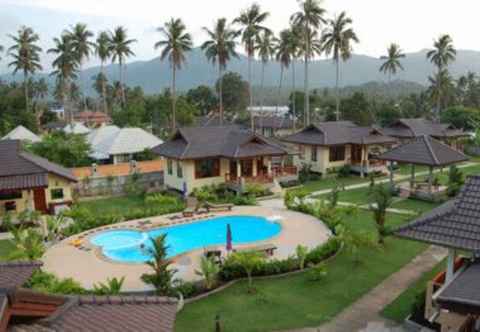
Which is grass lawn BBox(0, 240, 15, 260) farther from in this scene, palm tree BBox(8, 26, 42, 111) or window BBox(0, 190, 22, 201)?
palm tree BBox(8, 26, 42, 111)

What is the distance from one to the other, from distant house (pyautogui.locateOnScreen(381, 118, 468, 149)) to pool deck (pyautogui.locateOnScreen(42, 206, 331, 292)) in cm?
2303

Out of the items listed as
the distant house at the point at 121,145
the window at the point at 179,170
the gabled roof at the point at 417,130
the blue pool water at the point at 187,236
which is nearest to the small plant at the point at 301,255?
the blue pool water at the point at 187,236

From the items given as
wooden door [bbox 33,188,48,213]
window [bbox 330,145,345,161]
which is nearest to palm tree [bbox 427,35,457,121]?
window [bbox 330,145,345,161]

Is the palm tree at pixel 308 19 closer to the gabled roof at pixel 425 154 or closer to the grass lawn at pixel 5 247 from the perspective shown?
the gabled roof at pixel 425 154

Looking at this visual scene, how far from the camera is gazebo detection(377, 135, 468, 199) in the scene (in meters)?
25.0

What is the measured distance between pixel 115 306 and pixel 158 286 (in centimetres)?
741

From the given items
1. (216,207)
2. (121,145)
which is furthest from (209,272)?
(121,145)

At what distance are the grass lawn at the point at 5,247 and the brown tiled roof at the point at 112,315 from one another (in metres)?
14.0

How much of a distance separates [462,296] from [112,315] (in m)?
5.45

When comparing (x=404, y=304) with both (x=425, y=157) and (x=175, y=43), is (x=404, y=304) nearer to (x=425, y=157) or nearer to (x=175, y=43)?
(x=425, y=157)

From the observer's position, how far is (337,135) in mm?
34812

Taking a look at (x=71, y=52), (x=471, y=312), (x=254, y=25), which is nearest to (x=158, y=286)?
(x=471, y=312)

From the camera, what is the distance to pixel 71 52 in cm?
4847

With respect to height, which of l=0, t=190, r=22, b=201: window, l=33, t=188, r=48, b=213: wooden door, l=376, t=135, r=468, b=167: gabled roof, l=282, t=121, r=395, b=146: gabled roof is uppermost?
l=282, t=121, r=395, b=146: gabled roof
